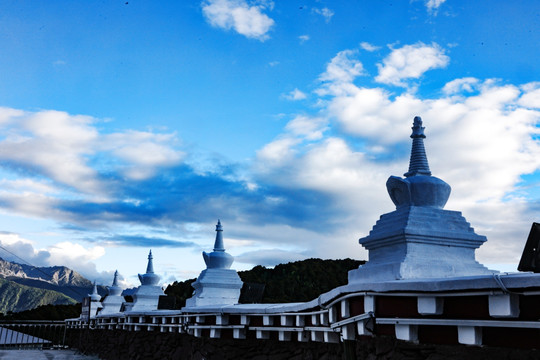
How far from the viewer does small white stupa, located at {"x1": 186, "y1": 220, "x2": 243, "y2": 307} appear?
1270 centimetres

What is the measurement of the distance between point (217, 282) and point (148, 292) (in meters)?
6.34

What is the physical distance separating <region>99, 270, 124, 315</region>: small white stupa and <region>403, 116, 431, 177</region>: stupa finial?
2005 centimetres

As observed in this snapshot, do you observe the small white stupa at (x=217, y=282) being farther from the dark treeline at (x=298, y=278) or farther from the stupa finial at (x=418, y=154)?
the dark treeline at (x=298, y=278)

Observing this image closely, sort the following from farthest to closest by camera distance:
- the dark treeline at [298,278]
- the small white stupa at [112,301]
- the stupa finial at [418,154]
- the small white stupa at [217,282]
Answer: the dark treeline at [298,278]
the small white stupa at [112,301]
the small white stupa at [217,282]
the stupa finial at [418,154]

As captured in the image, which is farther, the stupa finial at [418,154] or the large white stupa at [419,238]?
the stupa finial at [418,154]

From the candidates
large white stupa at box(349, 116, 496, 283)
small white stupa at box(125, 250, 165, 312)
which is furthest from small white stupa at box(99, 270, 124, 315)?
large white stupa at box(349, 116, 496, 283)

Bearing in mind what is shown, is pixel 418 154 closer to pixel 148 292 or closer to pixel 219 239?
pixel 219 239

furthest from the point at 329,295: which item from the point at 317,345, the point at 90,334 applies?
the point at 90,334

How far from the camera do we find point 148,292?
18.3m

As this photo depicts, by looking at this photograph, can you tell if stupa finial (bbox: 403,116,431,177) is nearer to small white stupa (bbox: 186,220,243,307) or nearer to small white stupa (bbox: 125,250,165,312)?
small white stupa (bbox: 186,220,243,307)

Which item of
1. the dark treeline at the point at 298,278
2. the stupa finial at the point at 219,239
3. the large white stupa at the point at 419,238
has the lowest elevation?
the large white stupa at the point at 419,238

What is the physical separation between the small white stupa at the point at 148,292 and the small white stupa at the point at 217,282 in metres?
5.81

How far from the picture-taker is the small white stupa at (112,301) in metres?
24.7

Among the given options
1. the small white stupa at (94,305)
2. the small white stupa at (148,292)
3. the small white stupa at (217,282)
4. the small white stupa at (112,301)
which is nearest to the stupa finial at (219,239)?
the small white stupa at (217,282)
